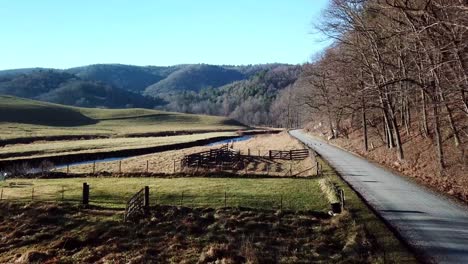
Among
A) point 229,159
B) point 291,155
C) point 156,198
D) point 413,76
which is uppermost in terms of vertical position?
point 413,76

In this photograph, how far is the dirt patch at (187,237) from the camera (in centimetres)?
1578

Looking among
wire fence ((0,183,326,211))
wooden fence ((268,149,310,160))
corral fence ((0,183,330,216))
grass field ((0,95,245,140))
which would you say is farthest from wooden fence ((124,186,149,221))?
grass field ((0,95,245,140))

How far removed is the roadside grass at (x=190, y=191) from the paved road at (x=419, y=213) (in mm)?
2988

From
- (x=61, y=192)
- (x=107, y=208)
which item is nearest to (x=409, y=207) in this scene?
(x=107, y=208)

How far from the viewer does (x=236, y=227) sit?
64.1 ft

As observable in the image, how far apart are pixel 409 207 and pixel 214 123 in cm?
14005

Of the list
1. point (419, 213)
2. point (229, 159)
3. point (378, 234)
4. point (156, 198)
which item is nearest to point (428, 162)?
point (419, 213)

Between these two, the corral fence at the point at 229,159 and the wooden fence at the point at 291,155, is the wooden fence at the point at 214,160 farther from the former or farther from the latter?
the wooden fence at the point at 291,155

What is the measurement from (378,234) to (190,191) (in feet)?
46.6

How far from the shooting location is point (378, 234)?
1634cm

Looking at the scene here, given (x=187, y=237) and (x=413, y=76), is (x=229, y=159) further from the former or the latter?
(x=187, y=237)

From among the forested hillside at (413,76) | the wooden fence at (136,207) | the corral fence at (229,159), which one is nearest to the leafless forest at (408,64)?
the forested hillside at (413,76)

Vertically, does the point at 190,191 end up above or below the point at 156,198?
above

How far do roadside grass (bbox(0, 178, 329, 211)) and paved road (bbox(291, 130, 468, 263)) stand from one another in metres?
2.99
